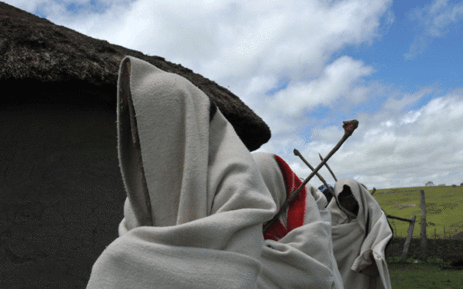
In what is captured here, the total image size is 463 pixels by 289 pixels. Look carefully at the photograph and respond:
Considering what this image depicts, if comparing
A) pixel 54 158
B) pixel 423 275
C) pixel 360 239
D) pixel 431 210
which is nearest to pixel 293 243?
pixel 360 239

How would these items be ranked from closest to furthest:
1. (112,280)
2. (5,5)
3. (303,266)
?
(112,280), (303,266), (5,5)

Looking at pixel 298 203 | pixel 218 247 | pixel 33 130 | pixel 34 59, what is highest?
pixel 34 59

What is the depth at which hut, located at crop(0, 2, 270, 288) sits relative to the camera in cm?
333

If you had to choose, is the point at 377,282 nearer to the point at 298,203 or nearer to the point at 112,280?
the point at 298,203

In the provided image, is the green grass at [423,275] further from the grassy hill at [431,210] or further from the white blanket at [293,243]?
the white blanket at [293,243]

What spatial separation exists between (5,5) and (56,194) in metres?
3.81

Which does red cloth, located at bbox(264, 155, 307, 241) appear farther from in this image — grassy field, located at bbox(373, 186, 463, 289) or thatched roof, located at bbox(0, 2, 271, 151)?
grassy field, located at bbox(373, 186, 463, 289)

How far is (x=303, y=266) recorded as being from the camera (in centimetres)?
134

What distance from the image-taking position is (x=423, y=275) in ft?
24.3

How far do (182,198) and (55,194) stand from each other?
3.12 meters

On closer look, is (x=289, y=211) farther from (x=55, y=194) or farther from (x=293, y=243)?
(x=55, y=194)

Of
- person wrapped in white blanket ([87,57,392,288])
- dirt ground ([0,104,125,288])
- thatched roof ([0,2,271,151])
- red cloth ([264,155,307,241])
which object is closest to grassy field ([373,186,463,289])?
dirt ground ([0,104,125,288])

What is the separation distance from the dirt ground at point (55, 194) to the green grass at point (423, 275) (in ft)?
18.2

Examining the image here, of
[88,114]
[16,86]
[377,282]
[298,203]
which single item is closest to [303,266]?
[298,203]
